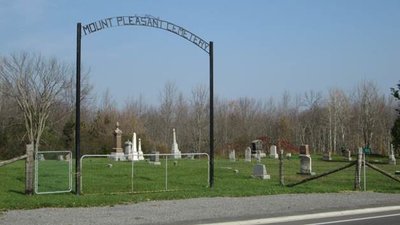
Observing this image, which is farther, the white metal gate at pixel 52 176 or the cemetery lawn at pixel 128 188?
the white metal gate at pixel 52 176

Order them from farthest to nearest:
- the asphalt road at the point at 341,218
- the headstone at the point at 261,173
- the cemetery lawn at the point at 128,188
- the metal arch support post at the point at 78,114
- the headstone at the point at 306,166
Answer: the headstone at the point at 306,166, the headstone at the point at 261,173, the metal arch support post at the point at 78,114, the cemetery lawn at the point at 128,188, the asphalt road at the point at 341,218

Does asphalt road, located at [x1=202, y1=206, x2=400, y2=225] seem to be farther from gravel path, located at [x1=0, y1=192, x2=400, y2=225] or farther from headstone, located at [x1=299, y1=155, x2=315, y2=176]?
headstone, located at [x1=299, y1=155, x2=315, y2=176]

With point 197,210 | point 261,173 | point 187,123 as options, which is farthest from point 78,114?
point 187,123

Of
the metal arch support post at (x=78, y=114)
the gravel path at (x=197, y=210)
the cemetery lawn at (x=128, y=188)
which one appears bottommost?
the gravel path at (x=197, y=210)

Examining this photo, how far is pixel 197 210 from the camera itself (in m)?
14.1

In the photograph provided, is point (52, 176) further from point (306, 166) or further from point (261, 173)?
point (306, 166)

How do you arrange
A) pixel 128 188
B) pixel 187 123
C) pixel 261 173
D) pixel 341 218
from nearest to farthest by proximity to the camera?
pixel 341 218 < pixel 128 188 < pixel 261 173 < pixel 187 123

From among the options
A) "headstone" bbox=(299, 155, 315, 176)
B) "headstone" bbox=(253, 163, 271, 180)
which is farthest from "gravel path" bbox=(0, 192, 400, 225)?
"headstone" bbox=(299, 155, 315, 176)

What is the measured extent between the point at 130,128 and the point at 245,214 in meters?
64.5

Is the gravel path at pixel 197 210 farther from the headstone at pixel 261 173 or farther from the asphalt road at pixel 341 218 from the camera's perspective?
the headstone at pixel 261 173

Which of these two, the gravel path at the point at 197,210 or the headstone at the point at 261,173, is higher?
the headstone at the point at 261,173

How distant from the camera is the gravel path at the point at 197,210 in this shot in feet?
40.3

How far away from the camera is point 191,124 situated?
83.9 meters

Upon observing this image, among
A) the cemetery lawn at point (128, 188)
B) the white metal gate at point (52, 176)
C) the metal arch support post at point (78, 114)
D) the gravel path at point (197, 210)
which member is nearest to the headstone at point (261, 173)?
the cemetery lawn at point (128, 188)
